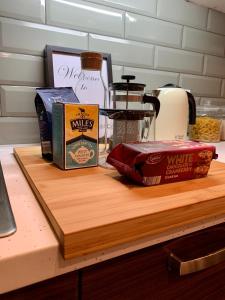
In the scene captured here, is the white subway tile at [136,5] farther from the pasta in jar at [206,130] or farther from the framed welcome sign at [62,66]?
the pasta in jar at [206,130]

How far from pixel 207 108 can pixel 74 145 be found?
0.80 metres

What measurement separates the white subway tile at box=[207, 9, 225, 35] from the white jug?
1.65 feet

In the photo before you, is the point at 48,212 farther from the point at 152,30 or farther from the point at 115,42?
the point at 152,30

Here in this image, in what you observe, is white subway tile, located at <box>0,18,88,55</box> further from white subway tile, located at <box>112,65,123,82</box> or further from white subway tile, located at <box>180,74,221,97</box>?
white subway tile, located at <box>180,74,221,97</box>

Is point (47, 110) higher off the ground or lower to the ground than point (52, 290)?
higher

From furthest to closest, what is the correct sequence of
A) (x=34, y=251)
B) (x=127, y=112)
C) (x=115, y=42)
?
(x=115, y=42) → (x=127, y=112) → (x=34, y=251)

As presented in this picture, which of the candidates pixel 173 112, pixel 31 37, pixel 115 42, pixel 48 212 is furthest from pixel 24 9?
pixel 48 212

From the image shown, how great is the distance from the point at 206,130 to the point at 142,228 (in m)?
0.75

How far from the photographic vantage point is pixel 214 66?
1152 millimetres

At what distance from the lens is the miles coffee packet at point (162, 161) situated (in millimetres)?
418

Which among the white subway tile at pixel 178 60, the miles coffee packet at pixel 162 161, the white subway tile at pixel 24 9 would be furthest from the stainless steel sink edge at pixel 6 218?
the white subway tile at pixel 178 60

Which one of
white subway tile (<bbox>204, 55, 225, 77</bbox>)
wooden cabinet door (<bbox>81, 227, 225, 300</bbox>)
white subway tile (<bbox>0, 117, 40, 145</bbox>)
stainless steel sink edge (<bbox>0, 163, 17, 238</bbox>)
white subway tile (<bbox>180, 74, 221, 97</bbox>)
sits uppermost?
white subway tile (<bbox>204, 55, 225, 77</bbox>)

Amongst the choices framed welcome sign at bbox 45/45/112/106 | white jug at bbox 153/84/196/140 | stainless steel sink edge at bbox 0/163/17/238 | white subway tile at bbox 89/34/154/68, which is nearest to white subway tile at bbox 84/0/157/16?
white subway tile at bbox 89/34/154/68

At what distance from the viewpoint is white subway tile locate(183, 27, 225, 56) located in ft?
3.44
